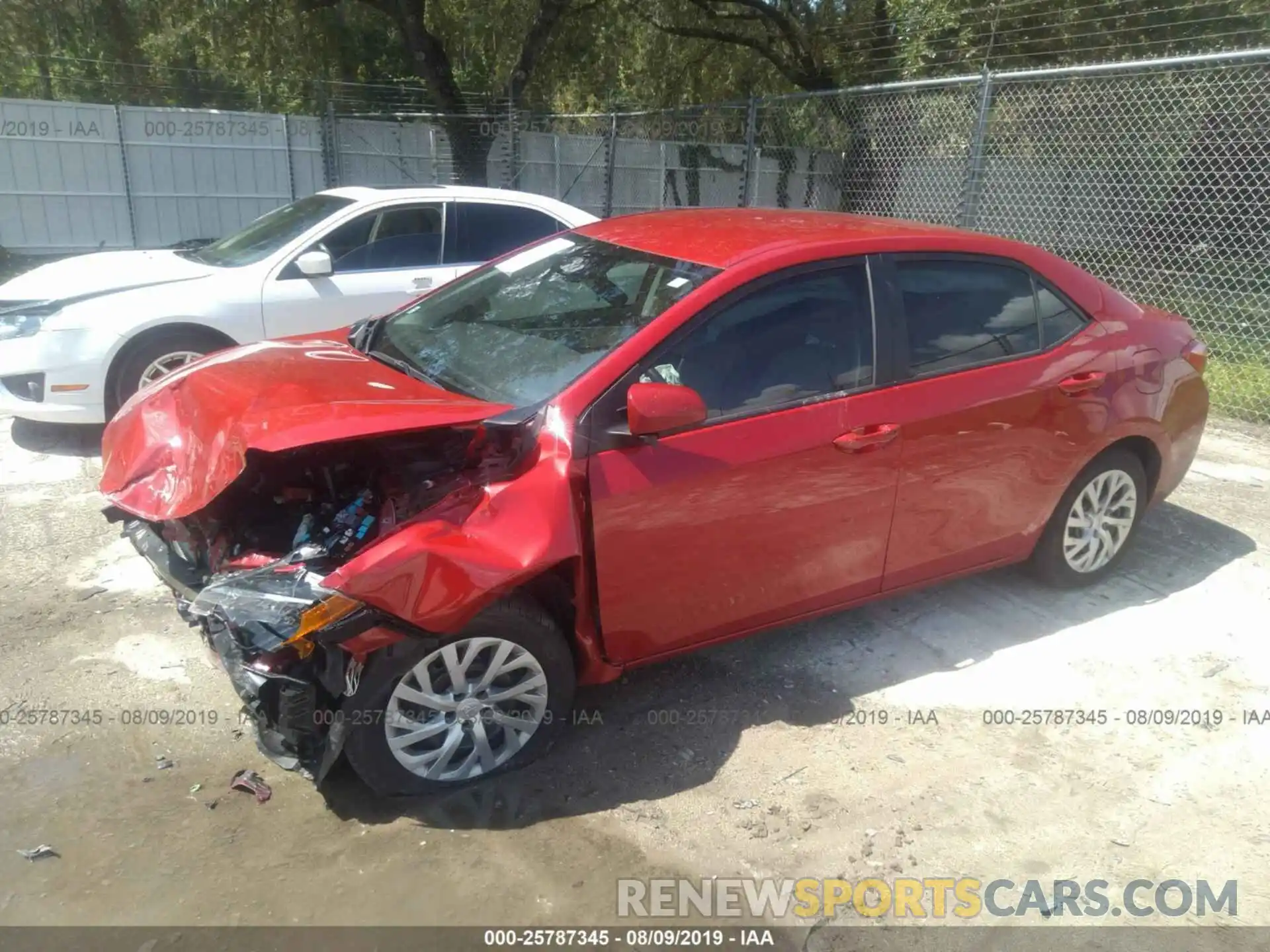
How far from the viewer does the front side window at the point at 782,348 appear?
3.24m

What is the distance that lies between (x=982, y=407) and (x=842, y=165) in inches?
447

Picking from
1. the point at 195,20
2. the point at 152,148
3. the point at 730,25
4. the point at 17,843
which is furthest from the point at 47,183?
the point at 17,843

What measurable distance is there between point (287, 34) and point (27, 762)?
51.2 ft

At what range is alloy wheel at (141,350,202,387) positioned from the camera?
5785mm

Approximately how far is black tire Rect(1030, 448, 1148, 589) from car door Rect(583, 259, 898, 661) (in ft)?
3.81

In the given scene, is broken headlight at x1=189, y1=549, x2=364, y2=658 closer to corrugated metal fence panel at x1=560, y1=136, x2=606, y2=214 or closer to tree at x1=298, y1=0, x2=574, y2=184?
tree at x1=298, y1=0, x2=574, y2=184

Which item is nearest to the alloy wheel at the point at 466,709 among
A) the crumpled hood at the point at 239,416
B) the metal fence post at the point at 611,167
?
the crumpled hood at the point at 239,416

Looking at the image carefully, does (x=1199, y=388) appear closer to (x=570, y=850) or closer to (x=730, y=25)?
(x=570, y=850)

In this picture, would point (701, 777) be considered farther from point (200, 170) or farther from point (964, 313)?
point (200, 170)

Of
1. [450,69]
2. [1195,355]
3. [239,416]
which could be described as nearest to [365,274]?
[239,416]

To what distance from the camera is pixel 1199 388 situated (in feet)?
15.1

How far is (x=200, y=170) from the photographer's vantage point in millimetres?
14266

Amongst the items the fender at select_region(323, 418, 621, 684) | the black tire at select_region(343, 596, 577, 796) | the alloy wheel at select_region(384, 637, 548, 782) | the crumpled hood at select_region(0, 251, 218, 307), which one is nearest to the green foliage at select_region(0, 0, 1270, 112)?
the crumpled hood at select_region(0, 251, 218, 307)

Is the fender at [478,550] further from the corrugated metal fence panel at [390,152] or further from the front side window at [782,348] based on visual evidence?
the corrugated metal fence panel at [390,152]
